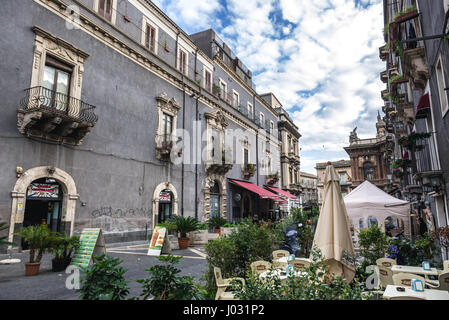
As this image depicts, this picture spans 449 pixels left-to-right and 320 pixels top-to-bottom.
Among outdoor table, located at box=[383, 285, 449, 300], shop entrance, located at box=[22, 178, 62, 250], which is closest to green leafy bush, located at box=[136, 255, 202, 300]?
outdoor table, located at box=[383, 285, 449, 300]

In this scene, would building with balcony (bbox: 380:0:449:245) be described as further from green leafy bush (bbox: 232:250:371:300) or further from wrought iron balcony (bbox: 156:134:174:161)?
wrought iron balcony (bbox: 156:134:174:161)

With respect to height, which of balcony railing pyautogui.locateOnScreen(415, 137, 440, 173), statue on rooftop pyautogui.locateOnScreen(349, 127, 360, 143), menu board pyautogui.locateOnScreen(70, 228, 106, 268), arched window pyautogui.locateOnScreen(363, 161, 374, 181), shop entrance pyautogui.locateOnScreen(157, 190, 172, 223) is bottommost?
menu board pyautogui.locateOnScreen(70, 228, 106, 268)

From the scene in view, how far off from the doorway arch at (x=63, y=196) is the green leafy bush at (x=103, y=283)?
788 centimetres

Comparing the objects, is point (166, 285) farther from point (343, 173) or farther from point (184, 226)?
point (343, 173)

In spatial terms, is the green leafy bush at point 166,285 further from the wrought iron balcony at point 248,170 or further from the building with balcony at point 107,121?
the wrought iron balcony at point 248,170

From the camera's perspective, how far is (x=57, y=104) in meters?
10.6

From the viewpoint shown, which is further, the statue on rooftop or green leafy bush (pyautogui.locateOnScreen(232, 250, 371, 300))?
the statue on rooftop

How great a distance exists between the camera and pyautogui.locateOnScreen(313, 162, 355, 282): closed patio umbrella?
5.30 metres

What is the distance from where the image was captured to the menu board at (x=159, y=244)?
33.2ft

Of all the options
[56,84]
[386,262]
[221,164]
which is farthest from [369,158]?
[56,84]

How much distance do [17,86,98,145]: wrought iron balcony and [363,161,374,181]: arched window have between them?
3785 cm

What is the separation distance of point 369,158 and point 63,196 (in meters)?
39.2

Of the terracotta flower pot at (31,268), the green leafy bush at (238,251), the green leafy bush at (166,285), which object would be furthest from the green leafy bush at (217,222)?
the green leafy bush at (166,285)
